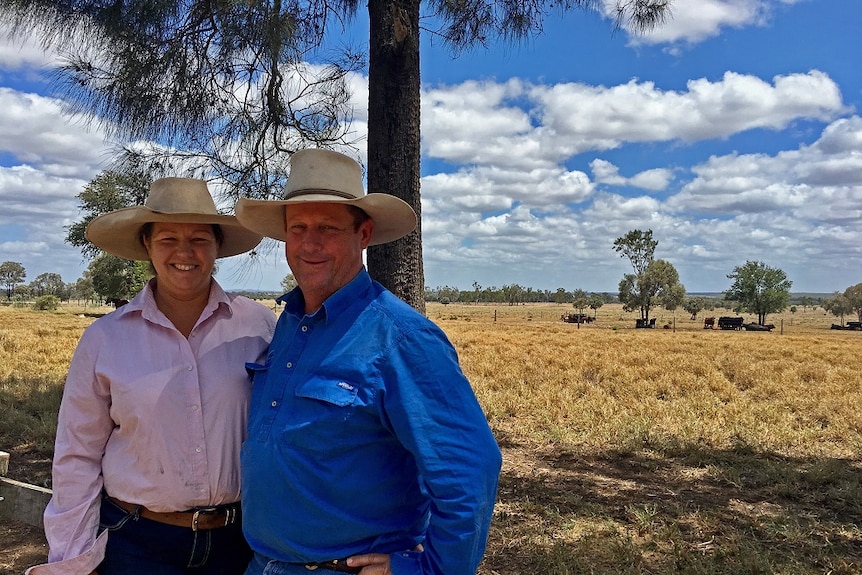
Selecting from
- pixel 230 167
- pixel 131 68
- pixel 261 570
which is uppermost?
pixel 131 68

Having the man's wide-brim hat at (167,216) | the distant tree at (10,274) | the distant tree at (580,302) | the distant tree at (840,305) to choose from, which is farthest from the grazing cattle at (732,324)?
the distant tree at (10,274)

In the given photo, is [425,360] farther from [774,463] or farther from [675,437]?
[675,437]

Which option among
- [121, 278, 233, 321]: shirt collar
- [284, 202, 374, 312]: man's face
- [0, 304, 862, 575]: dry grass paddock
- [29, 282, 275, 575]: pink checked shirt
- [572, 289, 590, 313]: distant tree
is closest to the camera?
[284, 202, 374, 312]: man's face

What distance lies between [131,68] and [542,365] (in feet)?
33.3

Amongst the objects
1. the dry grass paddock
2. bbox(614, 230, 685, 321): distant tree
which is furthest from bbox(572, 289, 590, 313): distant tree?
the dry grass paddock

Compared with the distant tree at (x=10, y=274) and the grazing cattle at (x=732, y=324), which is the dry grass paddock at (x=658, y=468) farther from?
the distant tree at (x=10, y=274)

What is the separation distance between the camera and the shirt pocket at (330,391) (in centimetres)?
149

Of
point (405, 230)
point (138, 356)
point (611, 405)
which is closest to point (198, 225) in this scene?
point (138, 356)

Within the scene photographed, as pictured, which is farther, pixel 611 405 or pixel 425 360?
pixel 611 405

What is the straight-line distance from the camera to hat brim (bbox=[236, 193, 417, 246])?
1745 mm

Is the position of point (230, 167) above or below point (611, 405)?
above

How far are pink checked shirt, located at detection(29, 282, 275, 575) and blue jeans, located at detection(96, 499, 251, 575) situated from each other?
5 centimetres

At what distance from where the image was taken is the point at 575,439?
6.43 metres

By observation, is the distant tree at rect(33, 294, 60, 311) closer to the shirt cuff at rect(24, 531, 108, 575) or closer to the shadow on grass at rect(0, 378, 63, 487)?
the shadow on grass at rect(0, 378, 63, 487)
